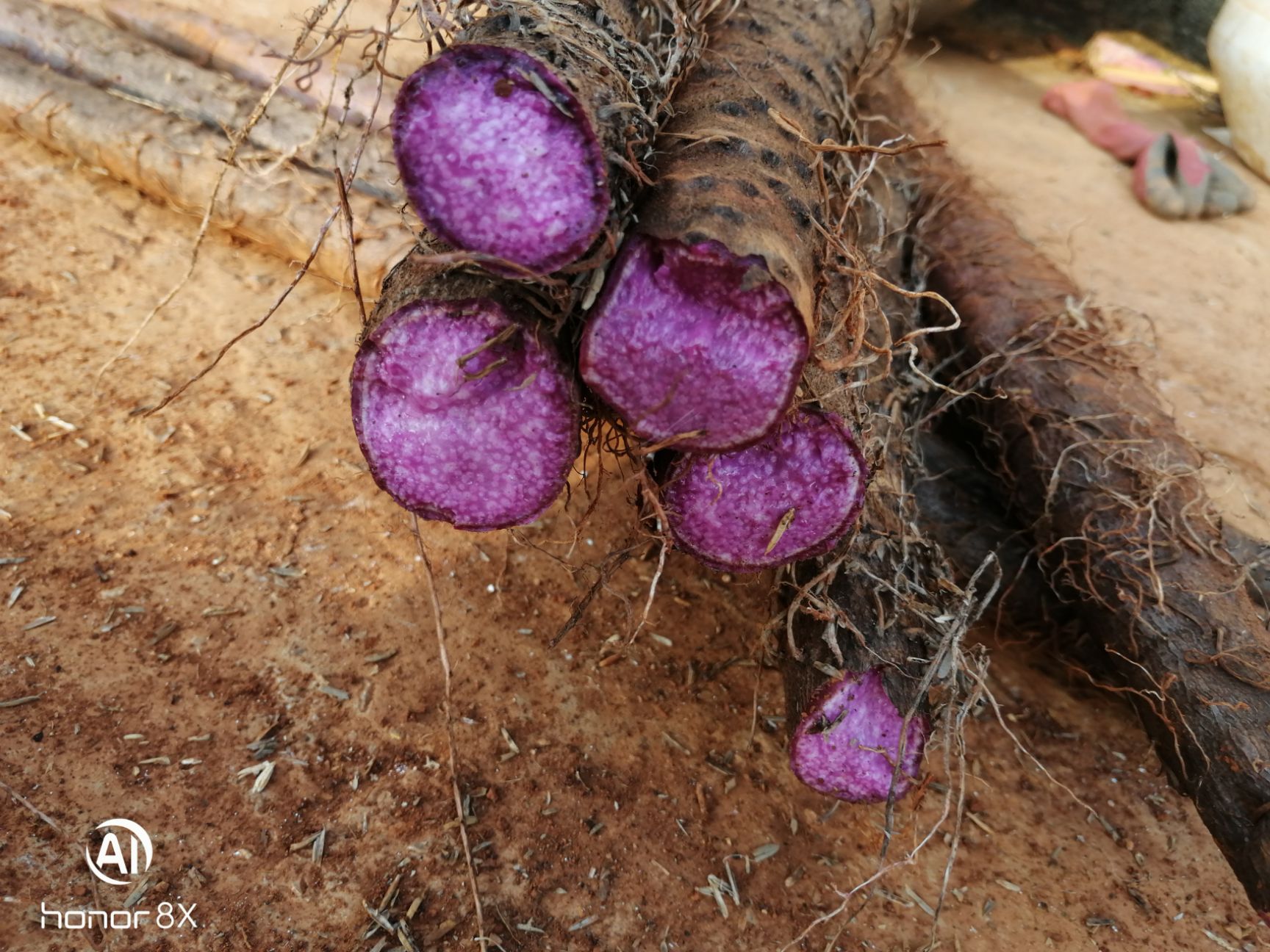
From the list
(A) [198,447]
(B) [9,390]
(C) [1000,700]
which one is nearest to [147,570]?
(A) [198,447]

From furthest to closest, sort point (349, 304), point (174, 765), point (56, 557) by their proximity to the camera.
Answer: point (349, 304) → point (56, 557) → point (174, 765)

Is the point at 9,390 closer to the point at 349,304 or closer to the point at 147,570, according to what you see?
the point at 147,570

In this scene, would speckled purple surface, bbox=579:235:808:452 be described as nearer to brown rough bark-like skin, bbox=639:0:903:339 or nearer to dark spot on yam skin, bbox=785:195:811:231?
brown rough bark-like skin, bbox=639:0:903:339

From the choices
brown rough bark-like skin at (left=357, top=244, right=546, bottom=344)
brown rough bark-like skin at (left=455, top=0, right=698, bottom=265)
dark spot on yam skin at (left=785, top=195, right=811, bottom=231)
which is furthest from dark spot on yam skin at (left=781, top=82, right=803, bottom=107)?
brown rough bark-like skin at (left=357, top=244, right=546, bottom=344)

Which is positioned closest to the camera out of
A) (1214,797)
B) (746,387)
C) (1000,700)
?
(746,387)

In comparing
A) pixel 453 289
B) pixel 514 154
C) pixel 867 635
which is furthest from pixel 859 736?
pixel 514 154

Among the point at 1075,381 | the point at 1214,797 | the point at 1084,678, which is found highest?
the point at 1075,381
